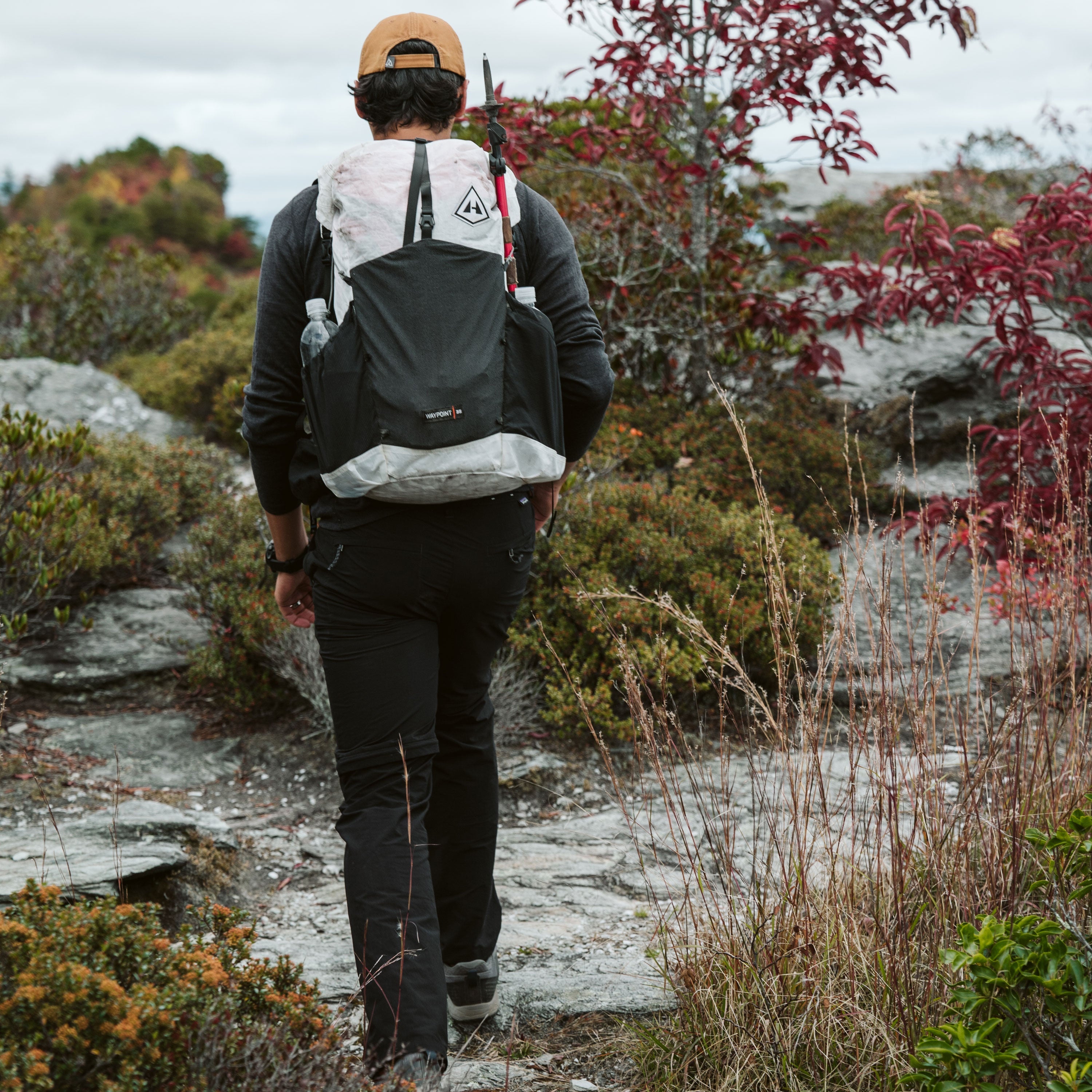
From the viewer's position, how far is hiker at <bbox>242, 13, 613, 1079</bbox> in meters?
1.82

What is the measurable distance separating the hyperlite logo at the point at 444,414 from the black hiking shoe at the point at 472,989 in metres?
1.24

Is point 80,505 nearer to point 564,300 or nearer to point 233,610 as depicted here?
point 233,610

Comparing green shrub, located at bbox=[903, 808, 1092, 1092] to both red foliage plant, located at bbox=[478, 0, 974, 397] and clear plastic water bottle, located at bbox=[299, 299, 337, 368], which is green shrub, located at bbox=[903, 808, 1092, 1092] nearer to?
clear plastic water bottle, located at bbox=[299, 299, 337, 368]

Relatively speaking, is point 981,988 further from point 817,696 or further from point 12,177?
point 12,177

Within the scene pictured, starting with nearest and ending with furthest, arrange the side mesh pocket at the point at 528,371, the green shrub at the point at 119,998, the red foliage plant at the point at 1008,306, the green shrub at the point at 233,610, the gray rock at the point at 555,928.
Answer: the green shrub at the point at 119,998
the side mesh pocket at the point at 528,371
the gray rock at the point at 555,928
the green shrub at the point at 233,610
the red foliage plant at the point at 1008,306

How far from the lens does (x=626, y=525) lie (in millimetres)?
4535

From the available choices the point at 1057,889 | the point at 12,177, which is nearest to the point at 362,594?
the point at 1057,889

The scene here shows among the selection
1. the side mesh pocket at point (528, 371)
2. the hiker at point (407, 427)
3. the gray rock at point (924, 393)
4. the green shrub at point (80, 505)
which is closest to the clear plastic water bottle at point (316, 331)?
the hiker at point (407, 427)

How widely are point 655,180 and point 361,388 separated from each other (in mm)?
5558

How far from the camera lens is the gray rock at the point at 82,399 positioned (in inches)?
308

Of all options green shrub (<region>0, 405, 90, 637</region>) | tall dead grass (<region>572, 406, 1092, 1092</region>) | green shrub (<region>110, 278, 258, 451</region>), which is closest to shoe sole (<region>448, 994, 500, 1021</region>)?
tall dead grass (<region>572, 406, 1092, 1092</region>)

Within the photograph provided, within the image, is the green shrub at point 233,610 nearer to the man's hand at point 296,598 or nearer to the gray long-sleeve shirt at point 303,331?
the man's hand at point 296,598

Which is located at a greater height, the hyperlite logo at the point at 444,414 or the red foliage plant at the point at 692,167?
the red foliage plant at the point at 692,167

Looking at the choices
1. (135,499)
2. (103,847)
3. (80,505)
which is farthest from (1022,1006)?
(135,499)
